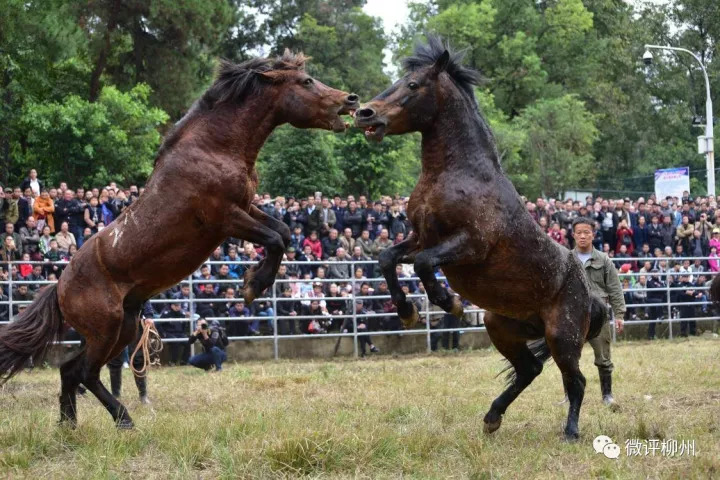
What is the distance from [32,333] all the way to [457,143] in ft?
12.7

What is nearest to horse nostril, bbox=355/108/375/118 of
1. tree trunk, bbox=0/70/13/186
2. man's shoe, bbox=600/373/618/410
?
man's shoe, bbox=600/373/618/410

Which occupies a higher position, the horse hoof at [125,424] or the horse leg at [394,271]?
the horse leg at [394,271]

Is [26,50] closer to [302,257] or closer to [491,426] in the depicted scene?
[302,257]

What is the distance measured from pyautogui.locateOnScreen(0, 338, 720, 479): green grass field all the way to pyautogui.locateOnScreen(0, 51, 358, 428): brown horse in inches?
27.1

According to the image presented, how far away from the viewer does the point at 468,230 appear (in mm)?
6281

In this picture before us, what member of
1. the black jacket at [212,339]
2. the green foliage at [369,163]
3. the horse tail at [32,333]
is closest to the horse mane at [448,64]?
the horse tail at [32,333]

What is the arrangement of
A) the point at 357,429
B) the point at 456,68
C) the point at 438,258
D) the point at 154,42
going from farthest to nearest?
Result: the point at 154,42 → the point at 456,68 → the point at 357,429 → the point at 438,258

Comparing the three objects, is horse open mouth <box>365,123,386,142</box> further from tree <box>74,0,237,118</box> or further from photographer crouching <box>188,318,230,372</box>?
tree <box>74,0,237,118</box>

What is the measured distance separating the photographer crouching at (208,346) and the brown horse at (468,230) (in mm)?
6340

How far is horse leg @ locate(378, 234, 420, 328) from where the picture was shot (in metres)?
6.48

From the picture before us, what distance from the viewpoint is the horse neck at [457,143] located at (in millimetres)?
6522

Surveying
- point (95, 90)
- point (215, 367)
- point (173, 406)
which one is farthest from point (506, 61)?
point (173, 406)

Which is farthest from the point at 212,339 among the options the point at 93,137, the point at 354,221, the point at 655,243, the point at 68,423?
the point at 655,243

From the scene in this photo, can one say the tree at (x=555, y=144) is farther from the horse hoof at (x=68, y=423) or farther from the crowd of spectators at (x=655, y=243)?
the horse hoof at (x=68, y=423)
